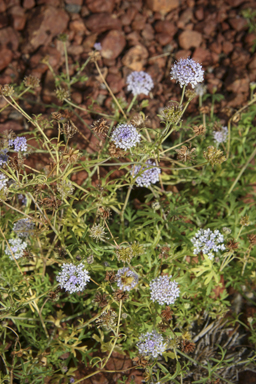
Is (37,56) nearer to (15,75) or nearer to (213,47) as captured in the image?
(15,75)

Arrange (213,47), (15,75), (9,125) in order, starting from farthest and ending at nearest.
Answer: (213,47) → (15,75) → (9,125)

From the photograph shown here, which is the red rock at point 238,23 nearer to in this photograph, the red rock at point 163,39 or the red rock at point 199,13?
the red rock at point 199,13

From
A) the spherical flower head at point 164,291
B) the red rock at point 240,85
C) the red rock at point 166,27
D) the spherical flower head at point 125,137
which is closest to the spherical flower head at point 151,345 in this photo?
the spherical flower head at point 164,291

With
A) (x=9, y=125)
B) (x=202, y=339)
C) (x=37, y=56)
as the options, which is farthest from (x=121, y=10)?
(x=202, y=339)

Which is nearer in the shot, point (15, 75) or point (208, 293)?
point (208, 293)

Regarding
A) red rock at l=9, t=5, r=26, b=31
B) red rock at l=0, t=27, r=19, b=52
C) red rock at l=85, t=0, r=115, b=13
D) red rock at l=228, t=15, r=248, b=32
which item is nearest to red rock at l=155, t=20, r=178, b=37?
red rock at l=85, t=0, r=115, b=13

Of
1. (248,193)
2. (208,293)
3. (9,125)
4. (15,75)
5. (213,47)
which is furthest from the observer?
(213,47)

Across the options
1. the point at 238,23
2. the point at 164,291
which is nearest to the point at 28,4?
the point at 238,23
